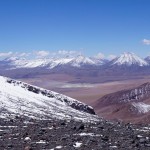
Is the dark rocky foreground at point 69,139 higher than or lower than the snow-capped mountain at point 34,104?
lower

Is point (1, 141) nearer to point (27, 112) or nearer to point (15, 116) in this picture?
point (15, 116)

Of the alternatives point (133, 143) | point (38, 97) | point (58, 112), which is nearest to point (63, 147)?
point (133, 143)

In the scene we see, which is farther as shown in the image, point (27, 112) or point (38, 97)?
point (38, 97)

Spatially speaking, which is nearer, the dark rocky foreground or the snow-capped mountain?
the dark rocky foreground

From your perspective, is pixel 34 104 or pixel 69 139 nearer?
pixel 69 139

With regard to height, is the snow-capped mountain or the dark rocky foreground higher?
the snow-capped mountain

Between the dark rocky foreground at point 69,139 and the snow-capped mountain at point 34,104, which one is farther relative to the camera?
the snow-capped mountain at point 34,104

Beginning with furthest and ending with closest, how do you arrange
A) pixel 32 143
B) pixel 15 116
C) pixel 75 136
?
1. pixel 15 116
2. pixel 75 136
3. pixel 32 143

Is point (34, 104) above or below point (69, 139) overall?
above
